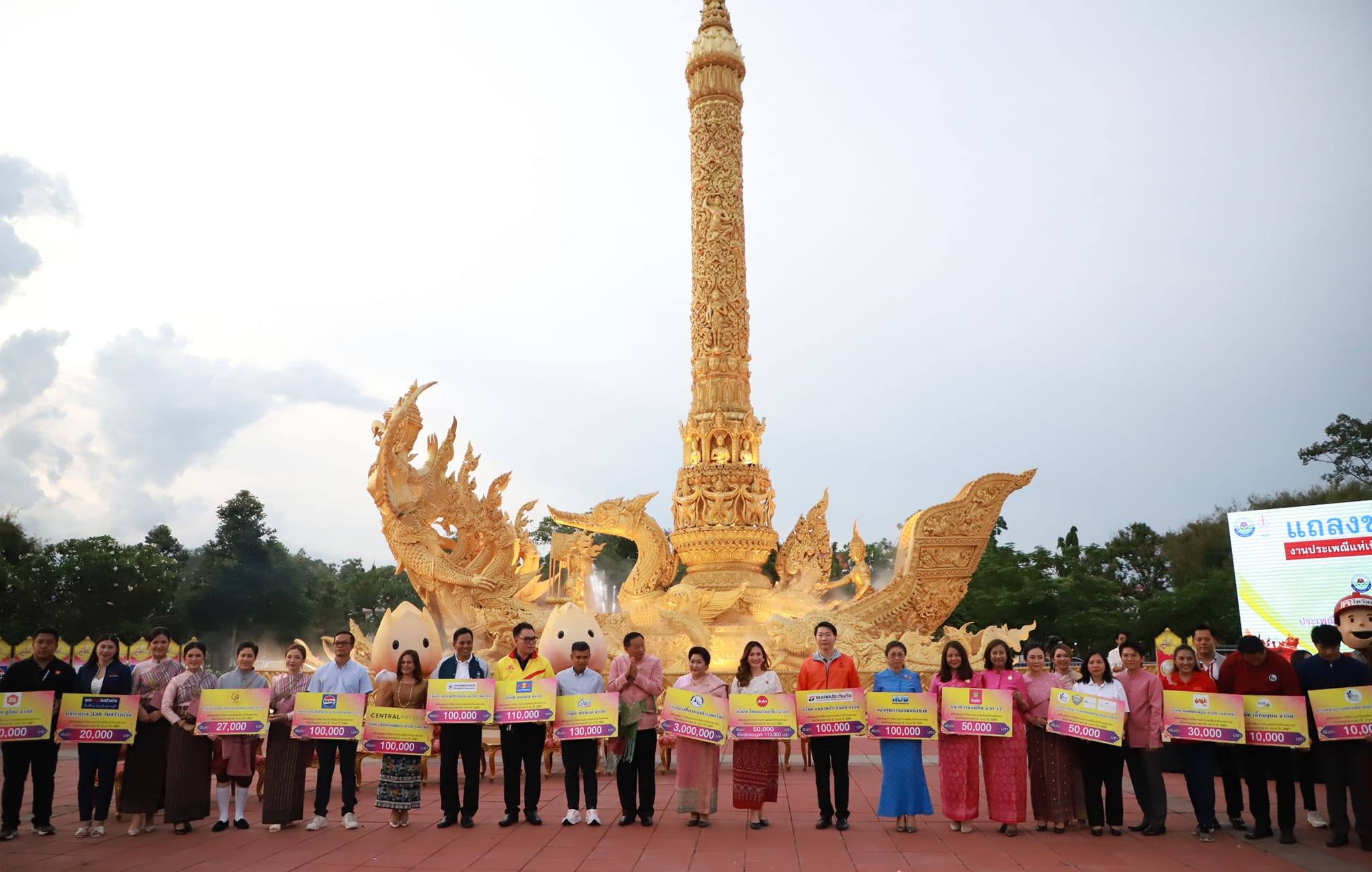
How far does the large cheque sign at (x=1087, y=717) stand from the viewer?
5082 millimetres

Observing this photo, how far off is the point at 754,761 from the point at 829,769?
0.43m

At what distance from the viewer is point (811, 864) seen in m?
4.49

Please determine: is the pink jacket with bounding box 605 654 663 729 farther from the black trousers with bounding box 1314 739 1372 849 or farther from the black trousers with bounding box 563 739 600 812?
the black trousers with bounding box 1314 739 1372 849

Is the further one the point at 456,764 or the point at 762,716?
the point at 456,764

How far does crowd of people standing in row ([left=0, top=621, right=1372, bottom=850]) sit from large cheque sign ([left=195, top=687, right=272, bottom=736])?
11cm

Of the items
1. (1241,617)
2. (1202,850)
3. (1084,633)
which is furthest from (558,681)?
(1084,633)

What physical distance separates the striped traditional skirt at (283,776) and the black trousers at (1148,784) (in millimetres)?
4787

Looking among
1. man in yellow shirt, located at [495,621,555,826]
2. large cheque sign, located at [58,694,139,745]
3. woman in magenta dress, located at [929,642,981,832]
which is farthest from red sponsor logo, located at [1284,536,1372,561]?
large cheque sign, located at [58,694,139,745]

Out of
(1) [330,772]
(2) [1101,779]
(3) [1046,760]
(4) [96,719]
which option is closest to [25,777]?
(4) [96,719]

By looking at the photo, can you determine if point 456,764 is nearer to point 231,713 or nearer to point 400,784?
point 400,784

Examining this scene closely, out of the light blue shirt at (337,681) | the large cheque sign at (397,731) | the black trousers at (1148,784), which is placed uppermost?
the light blue shirt at (337,681)

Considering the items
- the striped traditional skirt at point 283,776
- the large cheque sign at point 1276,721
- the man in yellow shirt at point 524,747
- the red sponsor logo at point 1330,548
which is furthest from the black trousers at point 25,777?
the red sponsor logo at point 1330,548

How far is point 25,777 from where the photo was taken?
5.30m

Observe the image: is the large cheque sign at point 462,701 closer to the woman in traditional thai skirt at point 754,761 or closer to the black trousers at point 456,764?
the black trousers at point 456,764
